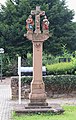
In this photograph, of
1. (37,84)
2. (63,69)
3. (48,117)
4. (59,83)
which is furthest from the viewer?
(63,69)

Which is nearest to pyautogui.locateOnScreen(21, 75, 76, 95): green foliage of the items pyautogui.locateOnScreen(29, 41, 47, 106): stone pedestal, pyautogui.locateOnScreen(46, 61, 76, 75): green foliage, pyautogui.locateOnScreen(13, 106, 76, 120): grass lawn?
pyautogui.locateOnScreen(46, 61, 76, 75): green foliage

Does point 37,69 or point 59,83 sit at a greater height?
point 37,69

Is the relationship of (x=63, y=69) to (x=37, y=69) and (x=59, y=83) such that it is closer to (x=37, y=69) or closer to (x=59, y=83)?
(x=59, y=83)

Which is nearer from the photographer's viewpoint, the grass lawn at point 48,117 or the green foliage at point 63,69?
the grass lawn at point 48,117

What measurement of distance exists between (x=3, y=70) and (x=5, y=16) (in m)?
5.27

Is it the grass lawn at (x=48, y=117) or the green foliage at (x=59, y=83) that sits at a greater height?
the green foliage at (x=59, y=83)

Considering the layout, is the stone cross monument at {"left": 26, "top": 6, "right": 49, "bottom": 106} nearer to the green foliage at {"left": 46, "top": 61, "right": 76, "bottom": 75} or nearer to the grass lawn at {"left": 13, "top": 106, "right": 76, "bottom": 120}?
the grass lawn at {"left": 13, "top": 106, "right": 76, "bottom": 120}

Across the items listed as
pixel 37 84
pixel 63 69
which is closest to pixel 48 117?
pixel 37 84

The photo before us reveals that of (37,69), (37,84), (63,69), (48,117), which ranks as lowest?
(48,117)

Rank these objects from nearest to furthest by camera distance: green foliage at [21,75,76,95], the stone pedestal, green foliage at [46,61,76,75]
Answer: the stone pedestal
green foliage at [21,75,76,95]
green foliage at [46,61,76,75]

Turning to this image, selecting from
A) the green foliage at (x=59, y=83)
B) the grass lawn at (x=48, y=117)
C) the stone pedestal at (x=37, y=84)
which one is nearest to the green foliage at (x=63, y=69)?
the green foliage at (x=59, y=83)

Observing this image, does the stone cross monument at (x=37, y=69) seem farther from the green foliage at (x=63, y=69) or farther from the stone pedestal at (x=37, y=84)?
the green foliage at (x=63, y=69)

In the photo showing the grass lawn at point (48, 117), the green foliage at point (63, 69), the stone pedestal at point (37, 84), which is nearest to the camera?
the grass lawn at point (48, 117)

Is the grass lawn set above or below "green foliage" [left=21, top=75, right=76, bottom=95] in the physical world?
below
